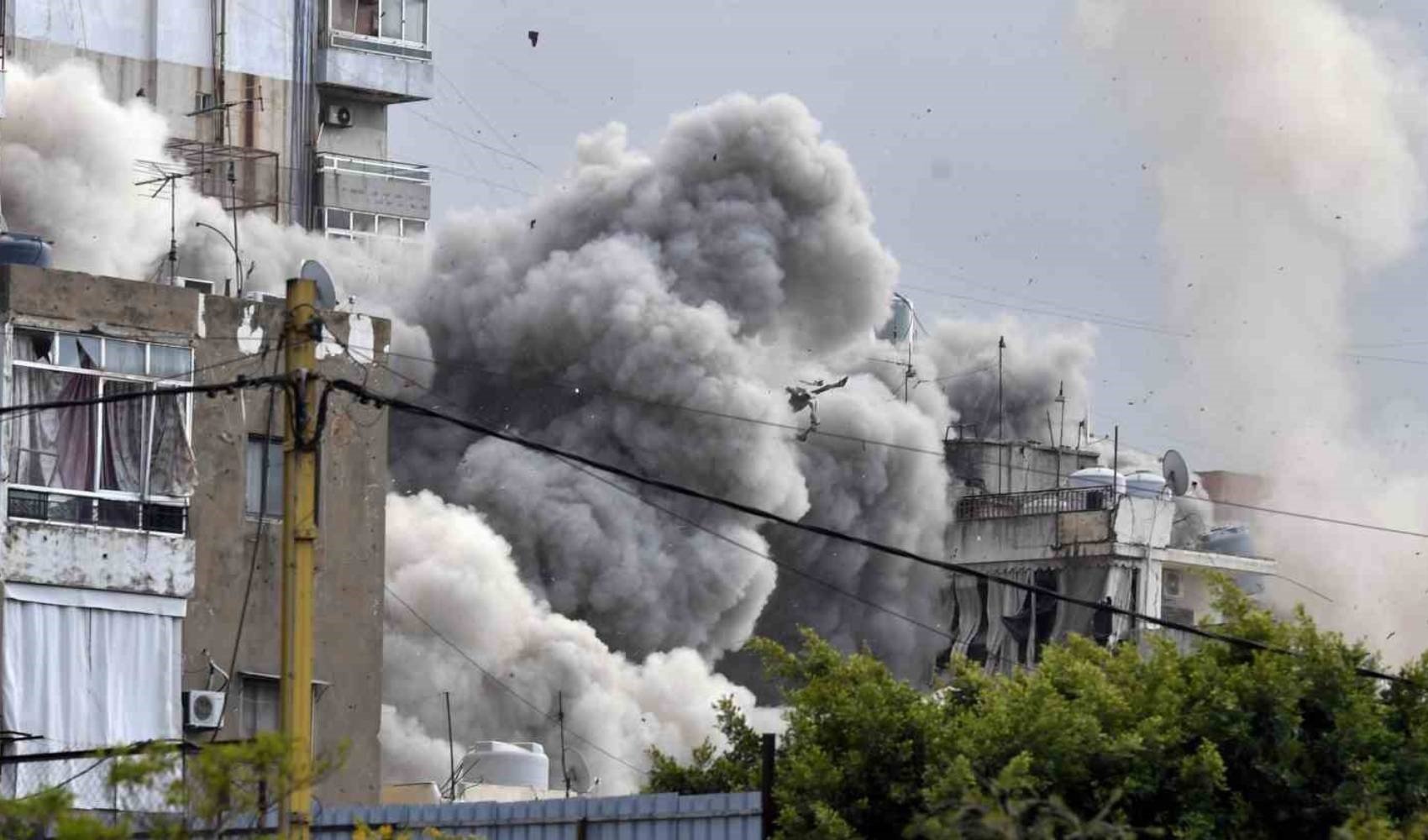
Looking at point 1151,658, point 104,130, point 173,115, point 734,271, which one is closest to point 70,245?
point 104,130

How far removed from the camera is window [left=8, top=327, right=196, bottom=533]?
27.4m

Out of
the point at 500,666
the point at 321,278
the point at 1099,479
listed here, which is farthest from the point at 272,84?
the point at 321,278

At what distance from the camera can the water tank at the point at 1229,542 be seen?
192 feet

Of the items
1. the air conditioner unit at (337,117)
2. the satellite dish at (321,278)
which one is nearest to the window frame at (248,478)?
the satellite dish at (321,278)

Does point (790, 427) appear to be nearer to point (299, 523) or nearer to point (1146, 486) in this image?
point (1146, 486)

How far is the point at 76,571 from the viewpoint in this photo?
27453mm

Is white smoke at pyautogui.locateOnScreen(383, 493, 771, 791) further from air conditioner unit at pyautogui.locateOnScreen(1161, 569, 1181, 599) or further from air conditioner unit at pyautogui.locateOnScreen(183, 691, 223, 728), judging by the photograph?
air conditioner unit at pyautogui.locateOnScreen(183, 691, 223, 728)

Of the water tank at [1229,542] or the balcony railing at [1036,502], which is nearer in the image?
the balcony railing at [1036,502]

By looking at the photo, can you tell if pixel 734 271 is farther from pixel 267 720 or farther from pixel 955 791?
pixel 955 791

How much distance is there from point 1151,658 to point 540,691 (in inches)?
1177

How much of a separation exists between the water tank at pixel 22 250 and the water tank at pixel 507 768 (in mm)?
9177

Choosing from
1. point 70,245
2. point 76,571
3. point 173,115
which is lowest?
point 76,571

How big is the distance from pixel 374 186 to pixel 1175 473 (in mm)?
22618

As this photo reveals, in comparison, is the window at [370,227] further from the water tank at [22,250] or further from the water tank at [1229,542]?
the water tank at [22,250]
